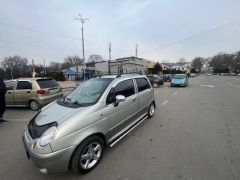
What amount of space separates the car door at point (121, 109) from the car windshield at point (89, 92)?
0.89ft

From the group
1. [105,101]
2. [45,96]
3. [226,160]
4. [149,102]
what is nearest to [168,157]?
[226,160]

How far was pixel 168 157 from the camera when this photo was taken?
133 inches

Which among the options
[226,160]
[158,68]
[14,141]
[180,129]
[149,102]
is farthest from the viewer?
[158,68]

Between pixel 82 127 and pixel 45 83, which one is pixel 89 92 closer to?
pixel 82 127

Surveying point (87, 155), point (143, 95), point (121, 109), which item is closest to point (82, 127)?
point (87, 155)

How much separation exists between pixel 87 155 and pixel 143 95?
288 cm

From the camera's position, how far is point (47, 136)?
264cm

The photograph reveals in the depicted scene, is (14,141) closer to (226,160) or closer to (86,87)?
(86,87)

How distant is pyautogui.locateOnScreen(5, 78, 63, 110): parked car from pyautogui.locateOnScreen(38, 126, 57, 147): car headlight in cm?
562

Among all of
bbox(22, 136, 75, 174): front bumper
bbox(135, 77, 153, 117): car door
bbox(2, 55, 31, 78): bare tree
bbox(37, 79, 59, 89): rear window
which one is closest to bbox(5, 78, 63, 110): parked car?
bbox(37, 79, 59, 89): rear window

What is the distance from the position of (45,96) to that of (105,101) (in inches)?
213

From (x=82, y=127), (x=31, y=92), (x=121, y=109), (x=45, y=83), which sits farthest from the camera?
(x=45, y=83)

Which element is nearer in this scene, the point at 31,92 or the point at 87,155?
the point at 87,155

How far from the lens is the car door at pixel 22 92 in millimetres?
7911
